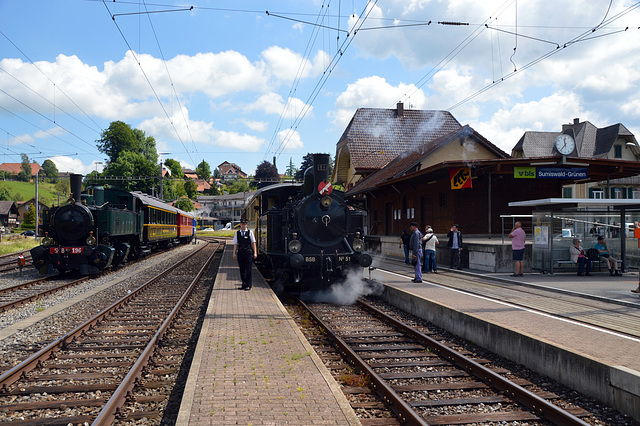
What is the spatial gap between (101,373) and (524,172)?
15.6m

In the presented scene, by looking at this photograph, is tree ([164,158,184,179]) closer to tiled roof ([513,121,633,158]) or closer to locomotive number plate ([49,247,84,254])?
tiled roof ([513,121,633,158])

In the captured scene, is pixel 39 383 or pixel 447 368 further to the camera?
pixel 447 368

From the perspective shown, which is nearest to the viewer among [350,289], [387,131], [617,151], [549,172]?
[350,289]

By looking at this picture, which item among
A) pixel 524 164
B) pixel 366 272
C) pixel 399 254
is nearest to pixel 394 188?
pixel 399 254

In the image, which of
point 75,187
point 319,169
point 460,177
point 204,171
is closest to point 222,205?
point 204,171

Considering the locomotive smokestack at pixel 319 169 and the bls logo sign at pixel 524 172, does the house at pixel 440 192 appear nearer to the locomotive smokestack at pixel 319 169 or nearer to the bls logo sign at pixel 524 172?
the bls logo sign at pixel 524 172

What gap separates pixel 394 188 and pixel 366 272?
10.3m

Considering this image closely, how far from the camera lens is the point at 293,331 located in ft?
23.7

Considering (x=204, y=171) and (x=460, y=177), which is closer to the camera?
(x=460, y=177)

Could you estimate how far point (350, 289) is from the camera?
38.5 ft

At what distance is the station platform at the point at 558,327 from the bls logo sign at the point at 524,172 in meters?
5.48

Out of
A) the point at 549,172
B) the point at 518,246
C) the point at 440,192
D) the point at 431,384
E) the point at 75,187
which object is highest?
the point at 549,172

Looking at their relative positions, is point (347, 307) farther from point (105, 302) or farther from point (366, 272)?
point (105, 302)

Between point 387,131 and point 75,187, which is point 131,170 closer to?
point 387,131
